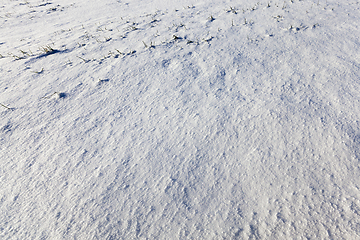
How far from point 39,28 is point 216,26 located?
318cm

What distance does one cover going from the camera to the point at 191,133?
1651 millimetres

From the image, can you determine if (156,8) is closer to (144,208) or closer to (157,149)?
(157,149)

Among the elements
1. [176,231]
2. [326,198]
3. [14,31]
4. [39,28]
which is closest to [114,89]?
[176,231]

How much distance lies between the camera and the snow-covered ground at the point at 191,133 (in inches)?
48.0

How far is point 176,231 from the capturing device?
3.85 feet

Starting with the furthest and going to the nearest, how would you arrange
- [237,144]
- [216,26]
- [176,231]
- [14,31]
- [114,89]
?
[14,31], [216,26], [114,89], [237,144], [176,231]

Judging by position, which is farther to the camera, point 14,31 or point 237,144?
point 14,31

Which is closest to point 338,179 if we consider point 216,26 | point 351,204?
point 351,204

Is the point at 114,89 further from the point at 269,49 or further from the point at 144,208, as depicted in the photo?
the point at 269,49

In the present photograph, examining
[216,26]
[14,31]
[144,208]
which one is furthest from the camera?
[14,31]

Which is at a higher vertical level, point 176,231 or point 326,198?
point 326,198

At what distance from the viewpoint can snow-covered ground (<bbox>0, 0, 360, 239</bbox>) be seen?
1220mm

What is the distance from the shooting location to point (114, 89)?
2131 millimetres

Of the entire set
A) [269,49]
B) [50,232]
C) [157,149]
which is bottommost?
[50,232]
